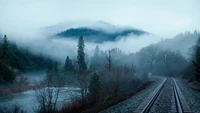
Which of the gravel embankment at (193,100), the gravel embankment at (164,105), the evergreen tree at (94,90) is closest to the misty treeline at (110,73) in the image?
the evergreen tree at (94,90)

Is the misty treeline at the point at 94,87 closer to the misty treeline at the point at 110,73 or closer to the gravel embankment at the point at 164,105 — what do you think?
the misty treeline at the point at 110,73

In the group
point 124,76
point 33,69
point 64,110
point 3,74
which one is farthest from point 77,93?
point 33,69

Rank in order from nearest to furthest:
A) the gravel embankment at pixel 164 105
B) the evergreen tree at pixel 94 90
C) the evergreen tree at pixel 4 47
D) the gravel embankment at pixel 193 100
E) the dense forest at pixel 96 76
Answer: the gravel embankment at pixel 164 105 < the gravel embankment at pixel 193 100 < the dense forest at pixel 96 76 < the evergreen tree at pixel 94 90 < the evergreen tree at pixel 4 47

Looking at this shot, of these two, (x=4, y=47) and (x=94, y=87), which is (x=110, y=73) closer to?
(x=94, y=87)

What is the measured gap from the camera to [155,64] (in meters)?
130

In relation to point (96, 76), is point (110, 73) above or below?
above

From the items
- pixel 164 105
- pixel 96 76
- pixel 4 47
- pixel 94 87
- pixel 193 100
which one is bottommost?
pixel 193 100

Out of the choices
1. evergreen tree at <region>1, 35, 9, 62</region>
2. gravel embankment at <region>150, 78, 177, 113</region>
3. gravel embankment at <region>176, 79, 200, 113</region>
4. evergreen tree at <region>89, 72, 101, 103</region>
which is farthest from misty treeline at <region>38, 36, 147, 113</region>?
evergreen tree at <region>1, 35, 9, 62</region>

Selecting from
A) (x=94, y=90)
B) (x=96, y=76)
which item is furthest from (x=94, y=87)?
(x=96, y=76)

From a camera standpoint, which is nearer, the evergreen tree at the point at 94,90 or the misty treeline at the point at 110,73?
the misty treeline at the point at 110,73

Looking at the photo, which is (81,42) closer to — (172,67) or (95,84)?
(172,67)

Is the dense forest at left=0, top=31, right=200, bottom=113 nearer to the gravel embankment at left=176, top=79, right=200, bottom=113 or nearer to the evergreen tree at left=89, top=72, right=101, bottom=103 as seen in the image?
the evergreen tree at left=89, top=72, right=101, bottom=103

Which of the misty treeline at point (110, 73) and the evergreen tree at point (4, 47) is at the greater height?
the evergreen tree at point (4, 47)

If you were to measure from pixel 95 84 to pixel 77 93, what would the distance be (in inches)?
162
